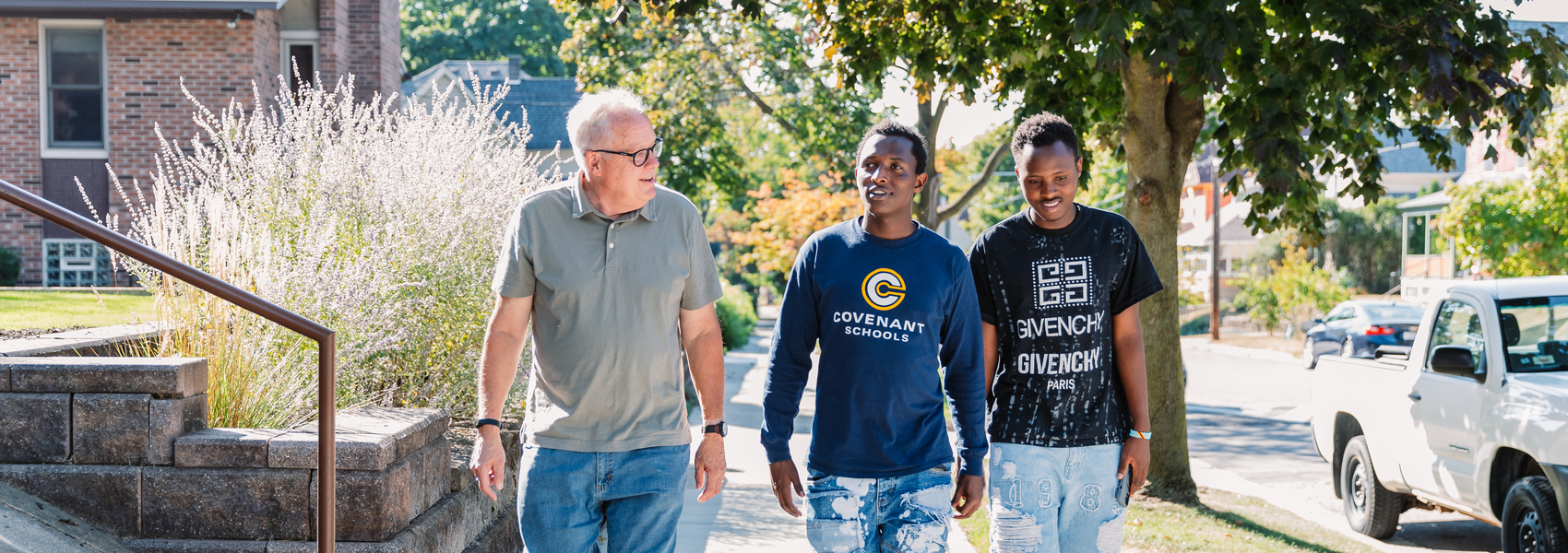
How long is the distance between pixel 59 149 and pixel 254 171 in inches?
555

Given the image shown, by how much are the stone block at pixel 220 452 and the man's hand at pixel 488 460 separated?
4.58ft

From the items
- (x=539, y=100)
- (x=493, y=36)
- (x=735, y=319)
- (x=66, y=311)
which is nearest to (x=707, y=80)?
(x=735, y=319)

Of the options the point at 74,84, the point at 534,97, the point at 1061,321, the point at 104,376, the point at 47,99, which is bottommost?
the point at 104,376

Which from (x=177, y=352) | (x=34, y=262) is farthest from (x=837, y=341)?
(x=34, y=262)

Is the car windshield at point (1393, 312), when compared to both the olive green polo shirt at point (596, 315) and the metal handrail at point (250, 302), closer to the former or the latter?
the olive green polo shirt at point (596, 315)

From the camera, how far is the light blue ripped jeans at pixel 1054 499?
353 cm

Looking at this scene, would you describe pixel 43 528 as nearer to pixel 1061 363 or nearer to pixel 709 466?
pixel 709 466

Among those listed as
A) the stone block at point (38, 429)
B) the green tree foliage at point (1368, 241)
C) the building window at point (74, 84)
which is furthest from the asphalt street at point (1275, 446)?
the green tree foliage at point (1368, 241)

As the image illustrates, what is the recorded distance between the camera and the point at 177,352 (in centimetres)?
485

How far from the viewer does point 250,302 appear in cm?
348

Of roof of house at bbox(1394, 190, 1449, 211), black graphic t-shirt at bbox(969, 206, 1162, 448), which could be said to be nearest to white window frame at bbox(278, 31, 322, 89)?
black graphic t-shirt at bbox(969, 206, 1162, 448)

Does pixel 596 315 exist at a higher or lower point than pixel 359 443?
higher

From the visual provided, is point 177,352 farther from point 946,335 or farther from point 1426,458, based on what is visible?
point 1426,458

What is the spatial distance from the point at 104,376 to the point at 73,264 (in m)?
14.9
